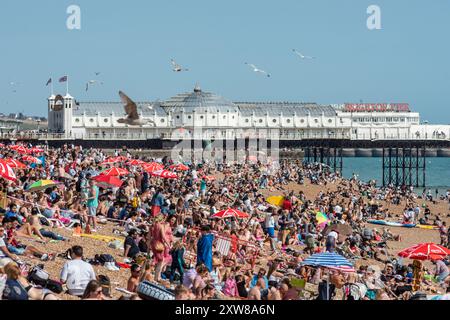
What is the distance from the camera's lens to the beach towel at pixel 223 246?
16219 millimetres

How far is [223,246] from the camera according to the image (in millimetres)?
16406

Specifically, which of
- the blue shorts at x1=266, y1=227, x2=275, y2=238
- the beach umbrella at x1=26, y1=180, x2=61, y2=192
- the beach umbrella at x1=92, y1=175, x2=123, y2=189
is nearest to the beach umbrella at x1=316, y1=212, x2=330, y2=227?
the blue shorts at x1=266, y1=227, x2=275, y2=238

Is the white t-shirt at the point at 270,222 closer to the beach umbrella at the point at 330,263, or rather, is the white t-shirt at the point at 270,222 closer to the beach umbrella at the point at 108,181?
the beach umbrella at the point at 108,181

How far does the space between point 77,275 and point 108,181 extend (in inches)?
468

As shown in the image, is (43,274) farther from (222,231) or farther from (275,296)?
(222,231)

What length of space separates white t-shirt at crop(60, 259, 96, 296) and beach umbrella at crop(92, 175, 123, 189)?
11645mm

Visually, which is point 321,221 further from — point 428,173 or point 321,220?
point 428,173

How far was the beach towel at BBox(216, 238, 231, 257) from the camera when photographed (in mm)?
16219

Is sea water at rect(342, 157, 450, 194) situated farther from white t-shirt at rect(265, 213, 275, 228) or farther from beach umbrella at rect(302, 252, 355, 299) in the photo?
beach umbrella at rect(302, 252, 355, 299)

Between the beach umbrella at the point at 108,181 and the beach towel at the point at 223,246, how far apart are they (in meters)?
6.91

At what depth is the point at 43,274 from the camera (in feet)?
38.9

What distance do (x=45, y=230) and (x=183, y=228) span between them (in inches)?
116

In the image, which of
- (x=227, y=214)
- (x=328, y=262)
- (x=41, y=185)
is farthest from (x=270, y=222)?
(x=328, y=262)

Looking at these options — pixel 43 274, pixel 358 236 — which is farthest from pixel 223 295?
pixel 358 236
